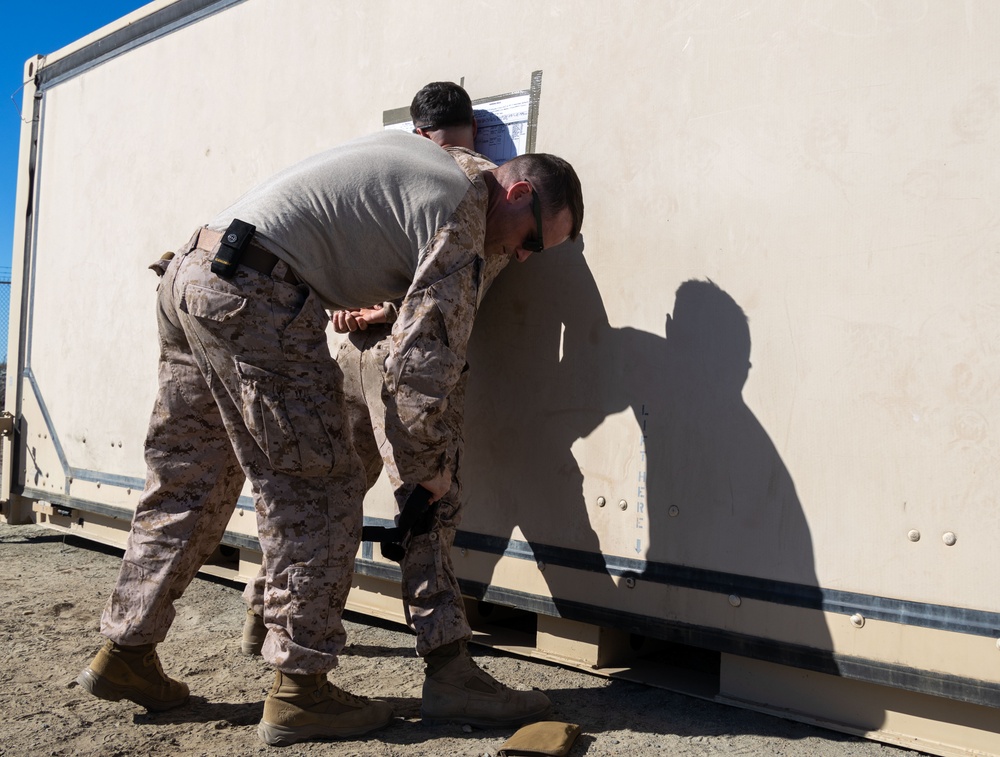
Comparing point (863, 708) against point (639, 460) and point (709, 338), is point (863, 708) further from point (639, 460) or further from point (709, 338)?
point (709, 338)

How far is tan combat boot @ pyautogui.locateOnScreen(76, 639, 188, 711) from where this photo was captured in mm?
2348

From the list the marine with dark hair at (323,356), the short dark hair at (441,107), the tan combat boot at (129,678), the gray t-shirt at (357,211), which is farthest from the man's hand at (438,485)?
the short dark hair at (441,107)

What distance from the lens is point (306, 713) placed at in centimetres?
216

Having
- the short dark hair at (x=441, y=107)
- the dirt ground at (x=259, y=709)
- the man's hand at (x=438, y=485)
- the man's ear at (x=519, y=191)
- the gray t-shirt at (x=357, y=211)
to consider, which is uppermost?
the short dark hair at (x=441, y=107)

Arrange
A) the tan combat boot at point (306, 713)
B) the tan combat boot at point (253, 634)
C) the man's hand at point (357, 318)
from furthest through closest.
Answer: the tan combat boot at point (253, 634)
the man's hand at point (357, 318)
the tan combat boot at point (306, 713)

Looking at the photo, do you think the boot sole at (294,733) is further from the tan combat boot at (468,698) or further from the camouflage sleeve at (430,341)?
the camouflage sleeve at (430,341)

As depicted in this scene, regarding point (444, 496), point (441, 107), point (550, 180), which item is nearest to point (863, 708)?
point (444, 496)

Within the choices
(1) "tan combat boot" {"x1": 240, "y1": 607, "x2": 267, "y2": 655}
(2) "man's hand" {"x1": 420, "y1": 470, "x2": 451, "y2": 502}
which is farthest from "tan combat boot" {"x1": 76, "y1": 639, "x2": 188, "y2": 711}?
(2) "man's hand" {"x1": 420, "y1": 470, "x2": 451, "y2": 502}

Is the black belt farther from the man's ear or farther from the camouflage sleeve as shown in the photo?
the man's ear

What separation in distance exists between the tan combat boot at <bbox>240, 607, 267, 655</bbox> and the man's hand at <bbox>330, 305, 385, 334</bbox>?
929mm

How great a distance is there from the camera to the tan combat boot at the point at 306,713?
2158 mm

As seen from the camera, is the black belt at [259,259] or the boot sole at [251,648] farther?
the boot sole at [251,648]

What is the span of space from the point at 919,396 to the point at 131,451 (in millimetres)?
3303

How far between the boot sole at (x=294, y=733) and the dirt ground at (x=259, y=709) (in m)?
0.02
